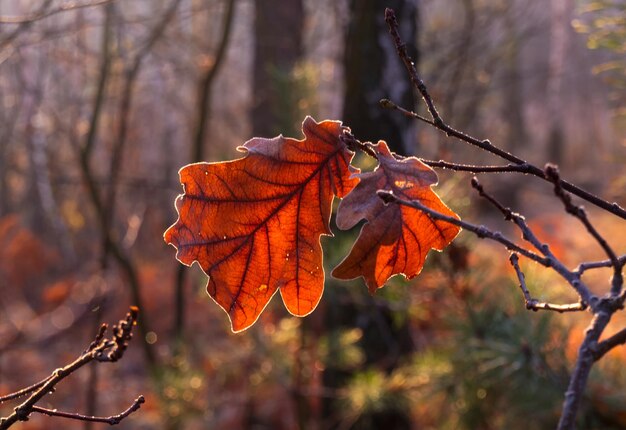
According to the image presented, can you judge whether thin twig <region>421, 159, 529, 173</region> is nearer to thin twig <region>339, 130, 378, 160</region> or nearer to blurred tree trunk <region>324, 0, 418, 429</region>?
thin twig <region>339, 130, 378, 160</region>

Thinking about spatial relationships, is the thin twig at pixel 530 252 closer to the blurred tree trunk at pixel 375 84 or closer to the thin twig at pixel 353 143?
the thin twig at pixel 353 143

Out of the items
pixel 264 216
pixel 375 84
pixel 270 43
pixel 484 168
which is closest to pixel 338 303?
pixel 375 84

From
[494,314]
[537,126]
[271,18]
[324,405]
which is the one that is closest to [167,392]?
[324,405]

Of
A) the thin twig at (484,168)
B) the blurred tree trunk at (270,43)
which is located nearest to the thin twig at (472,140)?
the thin twig at (484,168)

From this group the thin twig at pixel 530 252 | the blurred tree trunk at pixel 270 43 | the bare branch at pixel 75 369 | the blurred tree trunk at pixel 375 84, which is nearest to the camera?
the thin twig at pixel 530 252

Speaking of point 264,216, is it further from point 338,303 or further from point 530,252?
point 338,303

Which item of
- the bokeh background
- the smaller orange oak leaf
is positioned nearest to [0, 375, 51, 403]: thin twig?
the smaller orange oak leaf

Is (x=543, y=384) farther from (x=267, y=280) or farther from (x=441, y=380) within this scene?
(x=267, y=280)
